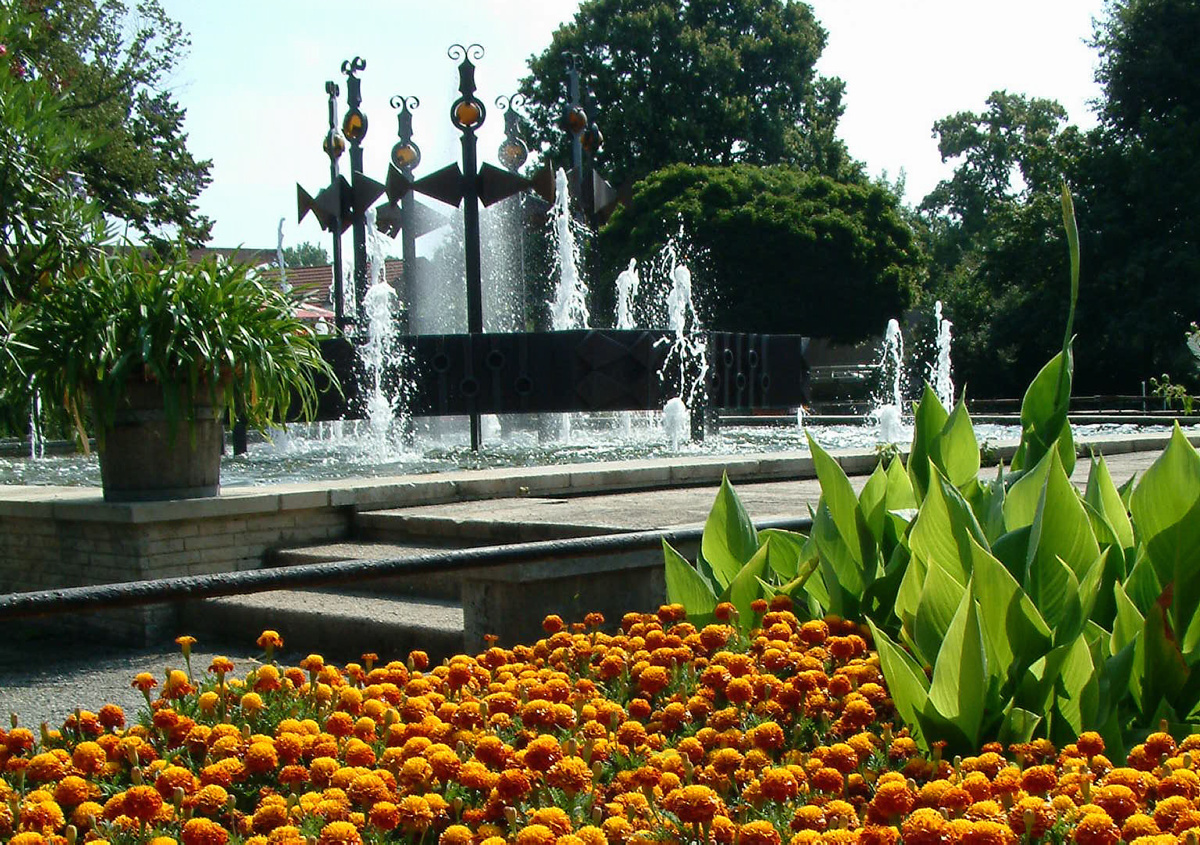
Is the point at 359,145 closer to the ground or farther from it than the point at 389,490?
farther from it

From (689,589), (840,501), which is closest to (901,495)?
(840,501)

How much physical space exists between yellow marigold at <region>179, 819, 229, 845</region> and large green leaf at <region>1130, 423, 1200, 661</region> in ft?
6.15

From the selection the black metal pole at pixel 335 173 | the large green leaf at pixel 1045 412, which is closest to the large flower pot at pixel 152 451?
the large green leaf at pixel 1045 412

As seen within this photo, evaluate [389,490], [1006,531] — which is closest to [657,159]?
[389,490]

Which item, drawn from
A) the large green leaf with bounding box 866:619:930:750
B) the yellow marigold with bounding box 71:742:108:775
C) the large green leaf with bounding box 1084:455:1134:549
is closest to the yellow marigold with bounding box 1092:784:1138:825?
the large green leaf with bounding box 866:619:930:750

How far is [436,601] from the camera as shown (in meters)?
5.20

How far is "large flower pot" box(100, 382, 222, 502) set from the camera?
557 centimetres

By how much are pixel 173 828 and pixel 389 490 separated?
418cm

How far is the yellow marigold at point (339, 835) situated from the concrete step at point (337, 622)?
2794 millimetres

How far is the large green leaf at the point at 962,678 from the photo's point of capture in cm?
216

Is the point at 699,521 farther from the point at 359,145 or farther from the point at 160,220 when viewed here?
the point at 160,220

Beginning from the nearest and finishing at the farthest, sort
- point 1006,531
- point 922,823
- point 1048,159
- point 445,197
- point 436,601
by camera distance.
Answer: point 922,823 → point 1006,531 → point 436,601 → point 445,197 → point 1048,159

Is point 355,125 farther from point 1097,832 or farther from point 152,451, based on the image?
point 1097,832

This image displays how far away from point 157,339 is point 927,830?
4597mm
